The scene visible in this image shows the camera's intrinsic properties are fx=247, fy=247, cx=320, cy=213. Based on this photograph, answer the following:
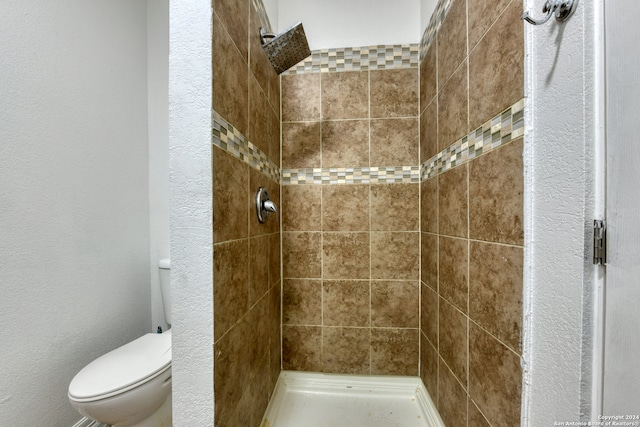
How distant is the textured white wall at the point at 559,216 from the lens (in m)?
0.49

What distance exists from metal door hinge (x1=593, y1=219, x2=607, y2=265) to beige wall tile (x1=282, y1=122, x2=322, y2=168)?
47.7 inches

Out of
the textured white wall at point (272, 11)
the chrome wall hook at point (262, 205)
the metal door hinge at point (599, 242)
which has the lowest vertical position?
the metal door hinge at point (599, 242)

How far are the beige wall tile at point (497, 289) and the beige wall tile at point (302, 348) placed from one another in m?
0.94

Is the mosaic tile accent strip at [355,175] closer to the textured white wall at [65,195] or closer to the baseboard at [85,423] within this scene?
the textured white wall at [65,195]

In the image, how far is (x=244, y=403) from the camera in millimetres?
929

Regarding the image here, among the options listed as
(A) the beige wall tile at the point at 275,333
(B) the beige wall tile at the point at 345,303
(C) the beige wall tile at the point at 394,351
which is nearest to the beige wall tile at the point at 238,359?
(A) the beige wall tile at the point at 275,333

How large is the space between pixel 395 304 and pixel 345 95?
1.30 m

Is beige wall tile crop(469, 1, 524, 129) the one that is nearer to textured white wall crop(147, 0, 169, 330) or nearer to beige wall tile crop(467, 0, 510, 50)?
beige wall tile crop(467, 0, 510, 50)

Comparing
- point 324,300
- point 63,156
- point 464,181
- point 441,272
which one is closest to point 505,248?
A: point 464,181

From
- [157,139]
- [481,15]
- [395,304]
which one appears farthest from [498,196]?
[157,139]

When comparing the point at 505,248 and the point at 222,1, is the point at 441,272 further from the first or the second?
the point at 222,1

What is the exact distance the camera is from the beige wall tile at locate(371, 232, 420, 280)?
4.82ft

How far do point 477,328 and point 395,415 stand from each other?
2.62ft

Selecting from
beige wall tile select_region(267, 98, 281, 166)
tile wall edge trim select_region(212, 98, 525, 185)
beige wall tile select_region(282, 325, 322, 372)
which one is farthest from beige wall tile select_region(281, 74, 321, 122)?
beige wall tile select_region(282, 325, 322, 372)
